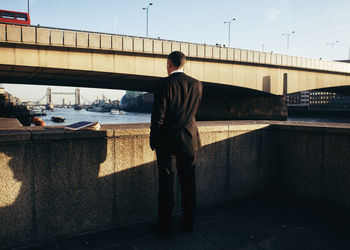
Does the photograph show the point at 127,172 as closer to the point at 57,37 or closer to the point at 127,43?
the point at 57,37

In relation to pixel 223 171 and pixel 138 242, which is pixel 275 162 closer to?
pixel 223 171

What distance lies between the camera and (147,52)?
19375 mm

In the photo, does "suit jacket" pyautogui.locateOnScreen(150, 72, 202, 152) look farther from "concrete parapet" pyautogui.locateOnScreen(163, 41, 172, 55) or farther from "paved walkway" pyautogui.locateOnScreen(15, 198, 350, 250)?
"concrete parapet" pyautogui.locateOnScreen(163, 41, 172, 55)

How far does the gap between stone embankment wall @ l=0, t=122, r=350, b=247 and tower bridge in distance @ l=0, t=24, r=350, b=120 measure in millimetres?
15096

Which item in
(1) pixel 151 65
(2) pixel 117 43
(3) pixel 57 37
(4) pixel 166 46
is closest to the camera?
(3) pixel 57 37

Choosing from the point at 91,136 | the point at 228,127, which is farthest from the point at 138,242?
the point at 228,127

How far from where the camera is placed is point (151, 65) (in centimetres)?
2027

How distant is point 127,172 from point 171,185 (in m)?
0.78

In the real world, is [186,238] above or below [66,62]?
below

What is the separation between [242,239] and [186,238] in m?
0.65

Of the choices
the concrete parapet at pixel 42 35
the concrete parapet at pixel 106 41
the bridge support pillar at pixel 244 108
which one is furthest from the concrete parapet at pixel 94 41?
the bridge support pillar at pixel 244 108

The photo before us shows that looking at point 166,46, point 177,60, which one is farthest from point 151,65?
point 177,60

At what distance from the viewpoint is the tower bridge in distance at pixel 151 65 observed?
1622 cm

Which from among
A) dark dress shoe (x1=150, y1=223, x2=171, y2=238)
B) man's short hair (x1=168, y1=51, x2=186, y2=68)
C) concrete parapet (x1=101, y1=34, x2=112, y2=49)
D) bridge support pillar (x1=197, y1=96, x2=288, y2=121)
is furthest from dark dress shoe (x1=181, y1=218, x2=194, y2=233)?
bridge support pillar (x1=197, y1=96, x2=288, y2=121)
